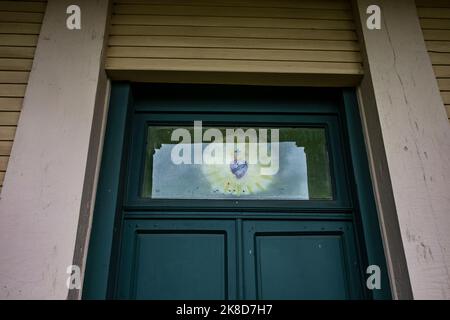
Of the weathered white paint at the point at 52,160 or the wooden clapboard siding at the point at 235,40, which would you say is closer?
the weathered white paint at the point at 52,160

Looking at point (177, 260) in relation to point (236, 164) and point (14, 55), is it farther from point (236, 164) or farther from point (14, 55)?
point (14, 55)

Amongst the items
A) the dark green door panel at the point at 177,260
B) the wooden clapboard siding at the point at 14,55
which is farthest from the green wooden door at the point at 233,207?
the wooden clapboard siding at the point at 14,55

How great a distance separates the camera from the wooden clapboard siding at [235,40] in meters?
2.86

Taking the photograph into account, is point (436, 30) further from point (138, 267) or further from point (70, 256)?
point (70, 256)

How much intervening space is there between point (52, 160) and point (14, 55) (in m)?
0.87

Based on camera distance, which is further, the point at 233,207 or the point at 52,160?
the point at 233,207

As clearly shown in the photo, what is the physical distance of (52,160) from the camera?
7.90ft

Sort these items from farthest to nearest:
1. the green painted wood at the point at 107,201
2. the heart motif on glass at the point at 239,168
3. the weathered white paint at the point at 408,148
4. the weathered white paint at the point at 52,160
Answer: the heart motif on glass at the point at 239,168, the green painted wood at the point at 107,201, the weathered white paint at the point at 408,148, the weathered white paint at the point at 52,160

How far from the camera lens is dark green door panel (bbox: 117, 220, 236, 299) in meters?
2.51

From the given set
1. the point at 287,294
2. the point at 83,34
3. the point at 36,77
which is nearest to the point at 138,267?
the point at 287,294

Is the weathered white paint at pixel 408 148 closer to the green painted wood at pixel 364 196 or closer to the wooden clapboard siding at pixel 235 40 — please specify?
the green painted wood at pixel 364 196

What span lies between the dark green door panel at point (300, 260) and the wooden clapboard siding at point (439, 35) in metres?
1.07

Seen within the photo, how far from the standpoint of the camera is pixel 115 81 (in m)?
2.91

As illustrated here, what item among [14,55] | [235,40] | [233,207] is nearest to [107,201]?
[233,207]
